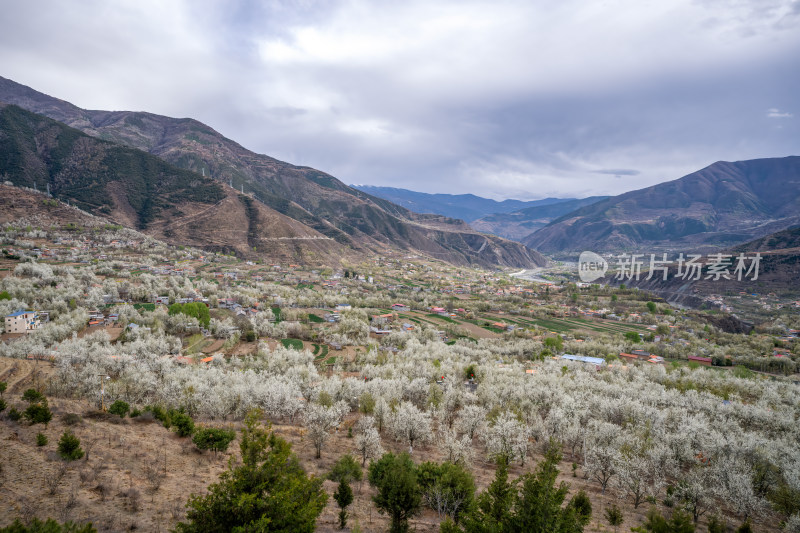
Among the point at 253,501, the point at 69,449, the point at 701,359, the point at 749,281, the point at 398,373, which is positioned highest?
the point at 749,281

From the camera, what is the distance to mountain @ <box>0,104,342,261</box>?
138m

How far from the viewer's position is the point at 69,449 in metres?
17.9

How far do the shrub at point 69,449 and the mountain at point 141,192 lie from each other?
419 feet

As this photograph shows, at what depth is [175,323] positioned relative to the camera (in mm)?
57875

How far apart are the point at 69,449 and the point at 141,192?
6822 inches

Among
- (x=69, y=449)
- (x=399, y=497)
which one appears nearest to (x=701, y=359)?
(x=399, y=497)

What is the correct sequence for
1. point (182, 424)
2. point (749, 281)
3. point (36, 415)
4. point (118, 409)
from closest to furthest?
point (36, 415) < point (182, 424) < point (118, 409) < point (749, 281)

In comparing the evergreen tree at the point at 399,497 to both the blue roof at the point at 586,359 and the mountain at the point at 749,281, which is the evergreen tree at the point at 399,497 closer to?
the blue roof at the point at 586,359

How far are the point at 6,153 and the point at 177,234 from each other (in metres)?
81.4

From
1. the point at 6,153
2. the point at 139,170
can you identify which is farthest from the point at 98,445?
the point at 6,153

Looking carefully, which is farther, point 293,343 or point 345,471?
point 293,343

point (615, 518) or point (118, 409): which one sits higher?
point (118, 409)

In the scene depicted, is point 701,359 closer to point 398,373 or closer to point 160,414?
point 398,373

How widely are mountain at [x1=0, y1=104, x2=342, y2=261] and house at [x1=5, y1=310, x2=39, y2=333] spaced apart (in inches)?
3578
